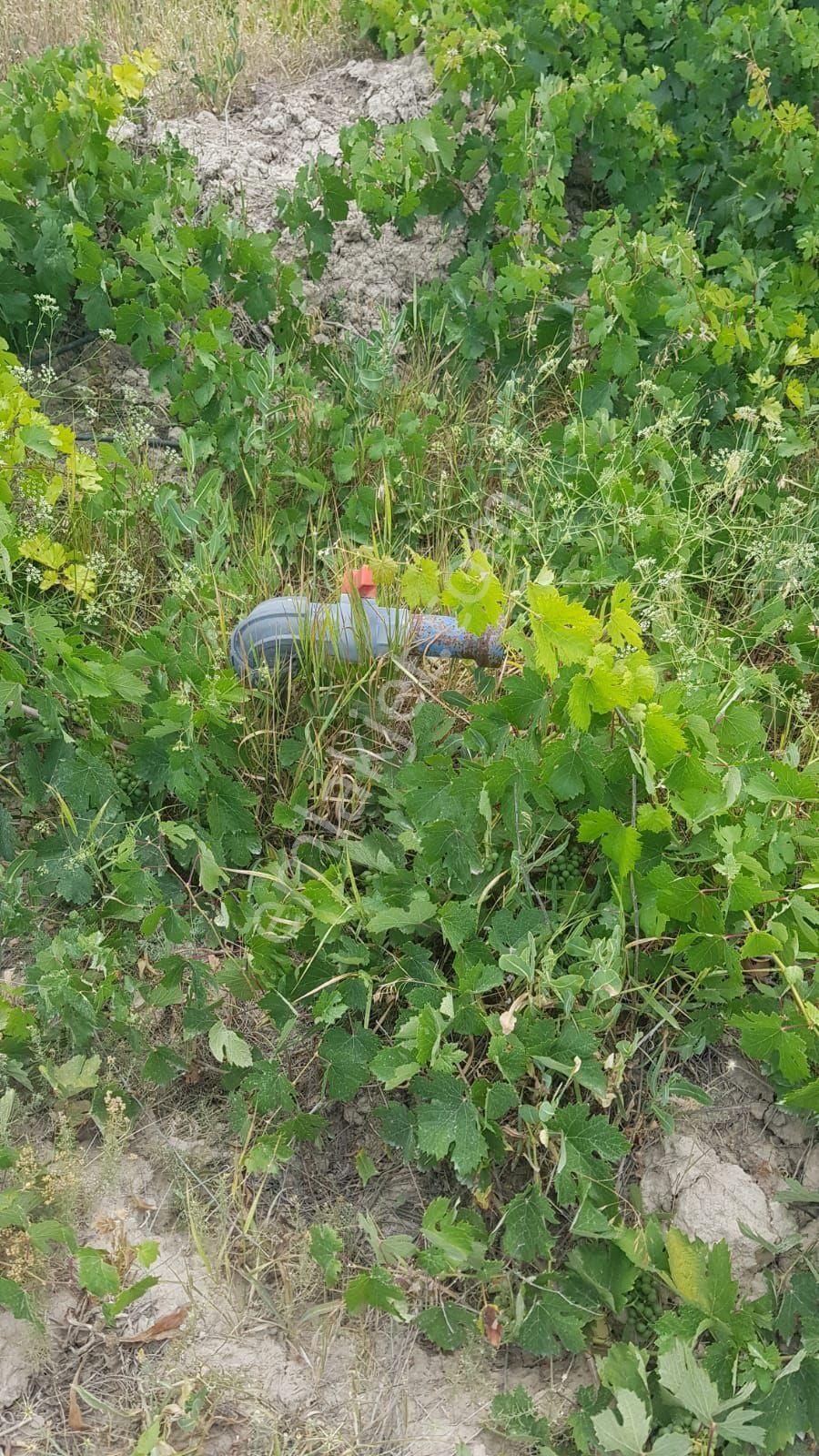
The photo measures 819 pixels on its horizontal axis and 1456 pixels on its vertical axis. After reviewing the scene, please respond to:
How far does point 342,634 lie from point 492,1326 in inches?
52.8

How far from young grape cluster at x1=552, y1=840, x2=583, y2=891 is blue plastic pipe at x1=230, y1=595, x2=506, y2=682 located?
45 cm

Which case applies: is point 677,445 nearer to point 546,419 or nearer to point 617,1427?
point 546,419

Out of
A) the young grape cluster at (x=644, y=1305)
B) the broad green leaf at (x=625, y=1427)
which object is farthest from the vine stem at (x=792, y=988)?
the broad green leaf at (x=625, y=1427)

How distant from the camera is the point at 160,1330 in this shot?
169cm

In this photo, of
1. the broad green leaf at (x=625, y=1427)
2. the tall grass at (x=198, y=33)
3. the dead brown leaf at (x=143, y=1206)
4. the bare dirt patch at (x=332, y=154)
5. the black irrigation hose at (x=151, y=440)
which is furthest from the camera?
the tall grass at (x=198, y=33)

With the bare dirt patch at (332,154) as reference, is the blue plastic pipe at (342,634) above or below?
below

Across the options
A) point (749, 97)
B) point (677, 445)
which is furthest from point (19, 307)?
point (749, 97)

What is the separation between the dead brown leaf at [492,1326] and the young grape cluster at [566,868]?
0.72 metres

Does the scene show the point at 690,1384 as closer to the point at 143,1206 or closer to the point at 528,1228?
the point at 528,1228

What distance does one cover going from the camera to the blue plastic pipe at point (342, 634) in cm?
225

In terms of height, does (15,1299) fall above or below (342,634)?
below

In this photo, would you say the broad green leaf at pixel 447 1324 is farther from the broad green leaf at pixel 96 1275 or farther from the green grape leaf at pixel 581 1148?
the broad green leaf at pixel 96 1275

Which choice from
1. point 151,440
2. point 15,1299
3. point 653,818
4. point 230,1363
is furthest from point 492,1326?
point 151,440

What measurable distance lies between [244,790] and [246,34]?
3.34 metres
